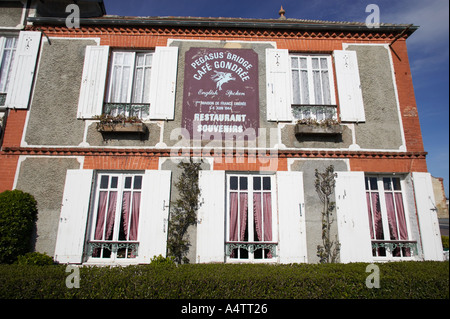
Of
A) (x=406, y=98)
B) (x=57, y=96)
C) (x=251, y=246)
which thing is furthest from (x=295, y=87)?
(x=57, y=96)

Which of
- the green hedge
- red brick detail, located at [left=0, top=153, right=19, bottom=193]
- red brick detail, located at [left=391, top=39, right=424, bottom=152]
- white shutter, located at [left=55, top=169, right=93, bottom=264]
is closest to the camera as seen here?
the green hedge

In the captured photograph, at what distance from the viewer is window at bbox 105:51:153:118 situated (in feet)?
23.4

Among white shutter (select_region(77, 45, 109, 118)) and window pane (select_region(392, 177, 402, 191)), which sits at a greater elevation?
white shutter (select_region(77, 45, 109, 118))

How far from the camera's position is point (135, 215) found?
6.52m

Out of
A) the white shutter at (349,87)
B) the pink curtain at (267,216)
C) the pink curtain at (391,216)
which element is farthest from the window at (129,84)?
the pink curtain at (391,216)

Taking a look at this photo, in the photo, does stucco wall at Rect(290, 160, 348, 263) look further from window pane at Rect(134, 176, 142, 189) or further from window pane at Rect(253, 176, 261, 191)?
window pane at Rect(134, 176, 142, 189)

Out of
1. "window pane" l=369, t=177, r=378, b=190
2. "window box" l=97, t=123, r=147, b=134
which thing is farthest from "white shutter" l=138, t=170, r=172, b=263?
"window pane" l=369, t=177, r=378, b=190

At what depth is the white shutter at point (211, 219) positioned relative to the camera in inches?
244

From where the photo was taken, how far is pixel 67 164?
6645 mm

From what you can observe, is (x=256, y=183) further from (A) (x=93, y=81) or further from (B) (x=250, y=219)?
(A) (x=93, y=81)

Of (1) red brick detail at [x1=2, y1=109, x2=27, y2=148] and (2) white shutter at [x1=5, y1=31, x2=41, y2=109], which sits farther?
(2) white shutter at [x1=5, y1=31, x2=41, y2=109]

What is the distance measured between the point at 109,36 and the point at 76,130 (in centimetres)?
279

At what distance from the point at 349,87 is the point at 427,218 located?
373 cm

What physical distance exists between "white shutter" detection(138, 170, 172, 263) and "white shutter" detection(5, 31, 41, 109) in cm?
387
